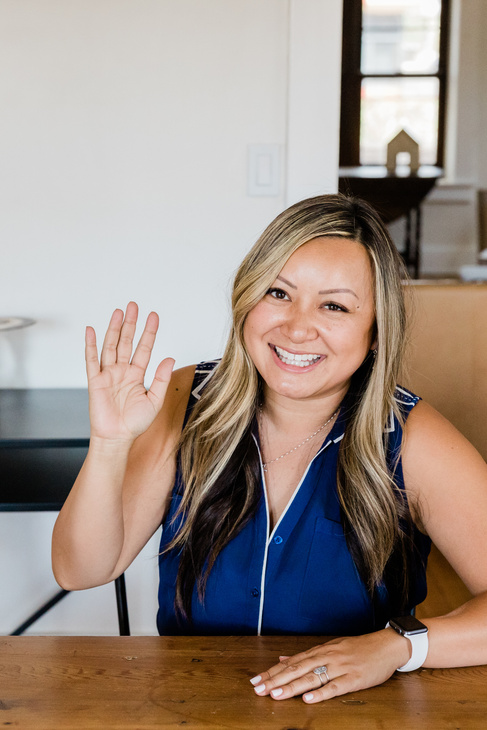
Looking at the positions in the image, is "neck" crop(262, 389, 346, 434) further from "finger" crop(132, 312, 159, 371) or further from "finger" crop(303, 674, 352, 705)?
"finger" crop(303, 674, 352, 705)

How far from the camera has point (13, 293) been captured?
2.10 meters

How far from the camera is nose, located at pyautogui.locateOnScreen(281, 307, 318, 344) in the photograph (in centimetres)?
121

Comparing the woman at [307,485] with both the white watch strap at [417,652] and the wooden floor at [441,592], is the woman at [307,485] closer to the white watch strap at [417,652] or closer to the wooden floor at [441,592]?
the white watch strap at [417,652]

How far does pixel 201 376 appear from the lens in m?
1.40

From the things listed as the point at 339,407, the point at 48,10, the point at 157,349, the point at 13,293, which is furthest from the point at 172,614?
the point at 48,10

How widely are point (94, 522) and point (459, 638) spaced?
1.68ft

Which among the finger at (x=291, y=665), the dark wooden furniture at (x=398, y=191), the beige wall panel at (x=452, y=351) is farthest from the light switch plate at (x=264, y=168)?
the dark wooden furniture at (x=398, y=191)

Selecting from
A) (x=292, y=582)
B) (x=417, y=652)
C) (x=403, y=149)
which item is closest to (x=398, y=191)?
(x=403, y=149)

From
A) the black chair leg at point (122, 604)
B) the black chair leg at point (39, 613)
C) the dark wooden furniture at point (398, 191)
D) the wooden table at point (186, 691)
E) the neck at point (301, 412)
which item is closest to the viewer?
the wooden table at point (186, 691)

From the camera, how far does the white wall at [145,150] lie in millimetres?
1985

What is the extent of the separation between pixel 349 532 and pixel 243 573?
0.17m

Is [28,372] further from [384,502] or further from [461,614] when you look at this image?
[461,614]

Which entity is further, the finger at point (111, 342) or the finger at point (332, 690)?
the finger at point (111, 342)

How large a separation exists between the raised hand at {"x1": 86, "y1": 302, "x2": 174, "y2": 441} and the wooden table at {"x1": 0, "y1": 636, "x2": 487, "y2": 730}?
0.28m
